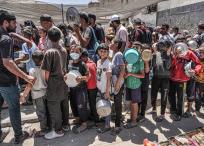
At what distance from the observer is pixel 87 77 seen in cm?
464

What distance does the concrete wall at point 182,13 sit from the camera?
11234 mm

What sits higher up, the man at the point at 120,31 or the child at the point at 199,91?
the man at the point at 120,31

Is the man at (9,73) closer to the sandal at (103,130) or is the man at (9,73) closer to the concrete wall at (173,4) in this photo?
the sandal at (103,130)

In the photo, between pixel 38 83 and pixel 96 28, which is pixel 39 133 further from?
pixel 96 28

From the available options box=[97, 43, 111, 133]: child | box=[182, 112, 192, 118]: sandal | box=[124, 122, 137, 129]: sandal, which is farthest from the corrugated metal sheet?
box=[182, 112, 192, 118]: sandal

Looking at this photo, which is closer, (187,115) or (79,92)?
(79,92)

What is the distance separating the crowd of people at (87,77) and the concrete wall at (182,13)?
6646mm

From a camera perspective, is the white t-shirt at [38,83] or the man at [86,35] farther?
the man at [86,35]

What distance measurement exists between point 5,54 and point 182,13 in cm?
1076

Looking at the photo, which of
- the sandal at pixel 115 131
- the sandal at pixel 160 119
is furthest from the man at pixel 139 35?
the sandal at pixel 115 131

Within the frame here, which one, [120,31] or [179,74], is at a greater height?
[120,31]

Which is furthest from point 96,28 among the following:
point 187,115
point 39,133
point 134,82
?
point 187,115

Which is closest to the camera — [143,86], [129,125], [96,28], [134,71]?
[134,71]

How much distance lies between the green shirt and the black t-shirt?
82.1 inches
